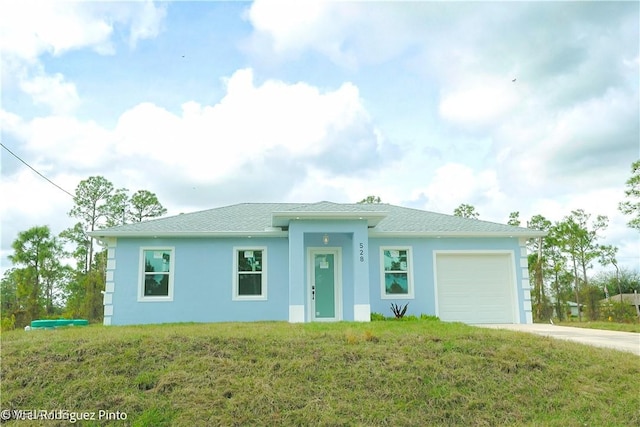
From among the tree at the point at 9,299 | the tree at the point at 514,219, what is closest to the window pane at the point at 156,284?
the tree at the point at 9,299

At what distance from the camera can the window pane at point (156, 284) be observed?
13.9m

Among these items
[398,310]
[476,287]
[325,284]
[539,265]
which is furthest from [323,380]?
[539,265]

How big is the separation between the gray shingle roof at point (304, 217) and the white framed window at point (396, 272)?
0.70 metres

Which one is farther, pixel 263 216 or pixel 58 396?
pixel 263 216

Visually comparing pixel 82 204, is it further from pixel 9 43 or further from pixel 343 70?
pixel 343 70

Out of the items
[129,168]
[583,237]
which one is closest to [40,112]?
[129,168]

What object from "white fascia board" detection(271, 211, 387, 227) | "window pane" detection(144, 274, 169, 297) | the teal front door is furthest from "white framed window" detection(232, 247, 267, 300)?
"window pane" detection(144, 274, 169, 297)

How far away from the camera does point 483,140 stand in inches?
620

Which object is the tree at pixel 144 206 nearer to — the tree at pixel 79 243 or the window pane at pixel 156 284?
the tree at pixel 79 243

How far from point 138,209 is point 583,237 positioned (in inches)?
943

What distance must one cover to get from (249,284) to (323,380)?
26.1 feet

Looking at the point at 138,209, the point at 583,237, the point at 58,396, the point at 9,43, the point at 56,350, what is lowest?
the point at 58,396

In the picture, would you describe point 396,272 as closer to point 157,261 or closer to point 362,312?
point 362,312

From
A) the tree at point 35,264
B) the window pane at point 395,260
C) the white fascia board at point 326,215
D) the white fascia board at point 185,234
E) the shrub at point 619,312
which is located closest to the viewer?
the white fascia board at point 326,215
